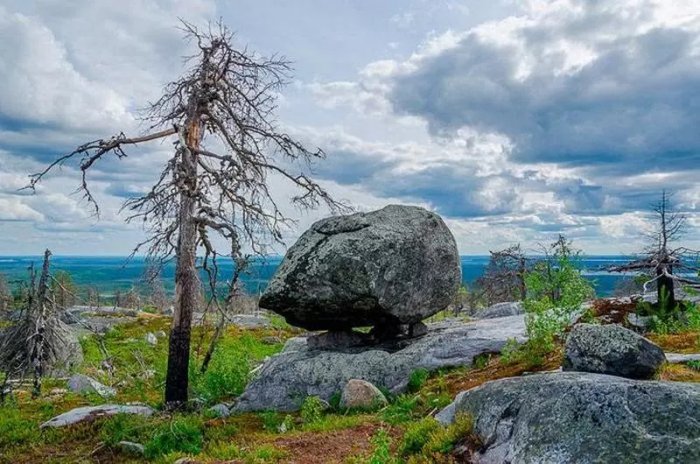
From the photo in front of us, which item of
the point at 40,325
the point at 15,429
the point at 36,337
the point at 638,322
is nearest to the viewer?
the point at 15,429

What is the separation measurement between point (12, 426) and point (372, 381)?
11962 mm

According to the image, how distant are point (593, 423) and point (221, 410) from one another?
12.8 metres

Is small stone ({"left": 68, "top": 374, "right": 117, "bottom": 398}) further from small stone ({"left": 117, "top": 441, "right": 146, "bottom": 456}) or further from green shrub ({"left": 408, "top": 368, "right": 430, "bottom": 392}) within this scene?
green shrub ({"left": 408, "top": 368, "right": 430, "bottom": 392})

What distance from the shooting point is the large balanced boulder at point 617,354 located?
11172 mm

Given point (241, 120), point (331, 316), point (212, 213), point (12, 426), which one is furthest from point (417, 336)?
point (12, 426)

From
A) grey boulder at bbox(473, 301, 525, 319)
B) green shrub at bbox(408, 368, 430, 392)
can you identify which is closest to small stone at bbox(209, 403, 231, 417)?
green shrub at bbox(408, 368, 430, 392)

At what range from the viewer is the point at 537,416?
898 cm

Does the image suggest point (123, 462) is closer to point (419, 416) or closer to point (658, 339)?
point (419, 416)

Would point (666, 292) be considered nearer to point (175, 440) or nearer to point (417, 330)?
point (417, 330)

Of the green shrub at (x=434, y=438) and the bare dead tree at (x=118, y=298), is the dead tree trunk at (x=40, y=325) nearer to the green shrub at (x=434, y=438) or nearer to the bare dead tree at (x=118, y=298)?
the green shrub at (x=434, y=438)

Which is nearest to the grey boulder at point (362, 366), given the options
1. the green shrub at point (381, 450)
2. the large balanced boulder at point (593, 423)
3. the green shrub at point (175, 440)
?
the green shrub at point (175, 440)

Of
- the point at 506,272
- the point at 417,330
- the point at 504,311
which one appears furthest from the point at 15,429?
the point at 506,272

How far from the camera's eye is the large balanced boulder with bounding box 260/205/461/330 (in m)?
18.3

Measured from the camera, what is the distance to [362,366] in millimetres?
18031
